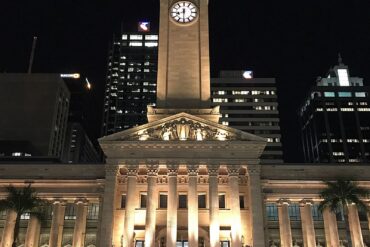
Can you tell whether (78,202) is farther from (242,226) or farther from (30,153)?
(30,153)

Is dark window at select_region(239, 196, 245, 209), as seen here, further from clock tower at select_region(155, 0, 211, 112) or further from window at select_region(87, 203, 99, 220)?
window at select_region(87, 203, 99, 220)

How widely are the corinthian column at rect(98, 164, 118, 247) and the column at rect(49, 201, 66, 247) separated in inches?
323

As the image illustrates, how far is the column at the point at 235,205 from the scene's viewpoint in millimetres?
60156

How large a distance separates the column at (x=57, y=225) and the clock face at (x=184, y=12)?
38700 millimetres

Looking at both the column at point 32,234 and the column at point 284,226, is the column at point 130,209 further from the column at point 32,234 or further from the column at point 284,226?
the column at point 284,226

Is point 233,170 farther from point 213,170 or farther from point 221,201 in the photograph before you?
point 221,201

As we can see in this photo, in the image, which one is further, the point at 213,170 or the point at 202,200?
the point at 202,200

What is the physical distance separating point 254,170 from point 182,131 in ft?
39.3

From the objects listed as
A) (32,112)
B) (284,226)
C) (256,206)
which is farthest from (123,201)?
(32,112)

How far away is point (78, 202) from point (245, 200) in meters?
25.7

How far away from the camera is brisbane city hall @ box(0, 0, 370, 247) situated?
2436 inches

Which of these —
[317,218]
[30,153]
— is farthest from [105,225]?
[30,153]

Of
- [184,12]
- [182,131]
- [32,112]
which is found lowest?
[182,131]

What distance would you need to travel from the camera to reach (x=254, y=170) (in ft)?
211
